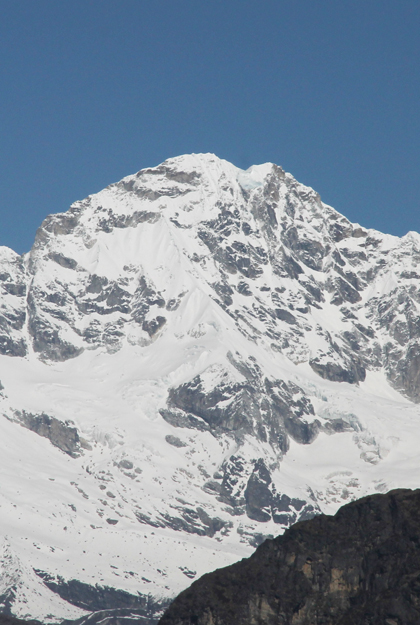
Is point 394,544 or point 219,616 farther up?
point 394,544

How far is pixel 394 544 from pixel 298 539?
13.0 meters

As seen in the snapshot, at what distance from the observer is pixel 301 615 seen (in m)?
141

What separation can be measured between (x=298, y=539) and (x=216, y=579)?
10015mm

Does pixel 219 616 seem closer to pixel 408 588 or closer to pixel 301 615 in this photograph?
pixel 301 615

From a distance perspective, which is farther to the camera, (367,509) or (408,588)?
(367,509)

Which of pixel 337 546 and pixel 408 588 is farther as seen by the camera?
pixel 337 546

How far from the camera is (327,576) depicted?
144 metres

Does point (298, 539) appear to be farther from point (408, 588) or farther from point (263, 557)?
point (408, 588)

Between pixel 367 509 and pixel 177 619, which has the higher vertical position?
pixel 367 509

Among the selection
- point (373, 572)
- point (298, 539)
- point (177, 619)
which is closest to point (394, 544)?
point (373, 572)

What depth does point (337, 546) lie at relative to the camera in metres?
147

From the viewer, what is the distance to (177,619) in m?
143

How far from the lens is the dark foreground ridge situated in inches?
5453

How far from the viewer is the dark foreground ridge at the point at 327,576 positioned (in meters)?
138
